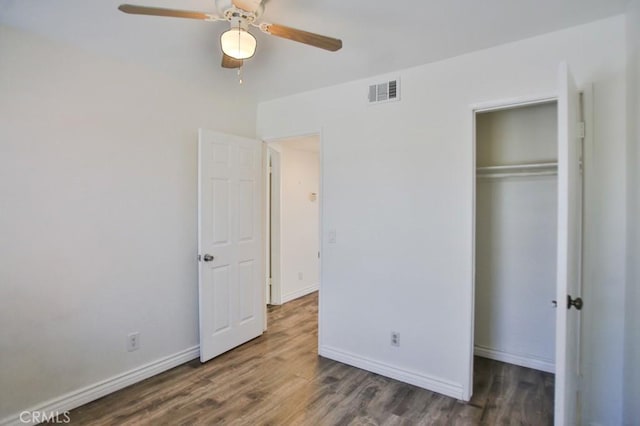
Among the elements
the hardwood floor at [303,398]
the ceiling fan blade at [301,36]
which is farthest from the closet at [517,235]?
the ceiling fan blade at [301,36]

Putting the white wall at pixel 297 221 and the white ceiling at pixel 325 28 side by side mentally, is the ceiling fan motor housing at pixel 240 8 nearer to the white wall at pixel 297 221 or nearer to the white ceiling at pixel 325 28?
the white ceiling at pixel 325 28

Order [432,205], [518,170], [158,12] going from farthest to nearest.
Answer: [518,170] < [432,205] < [158,12]

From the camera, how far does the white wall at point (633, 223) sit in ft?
6.03

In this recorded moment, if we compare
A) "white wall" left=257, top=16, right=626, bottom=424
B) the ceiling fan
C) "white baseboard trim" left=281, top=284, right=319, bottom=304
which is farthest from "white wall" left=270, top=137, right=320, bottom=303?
the ceiling fan

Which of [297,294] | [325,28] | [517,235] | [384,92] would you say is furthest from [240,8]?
[297,294]

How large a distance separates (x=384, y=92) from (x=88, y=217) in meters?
2.46

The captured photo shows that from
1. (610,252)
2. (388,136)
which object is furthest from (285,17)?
(610,252)

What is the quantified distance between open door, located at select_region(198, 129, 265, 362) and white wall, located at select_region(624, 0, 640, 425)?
2885 mm

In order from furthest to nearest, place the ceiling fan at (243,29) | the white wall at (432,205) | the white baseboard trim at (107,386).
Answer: the white baseboard trim at (107,386), the white wall at (432,205), the ceiling fan at (243,29)

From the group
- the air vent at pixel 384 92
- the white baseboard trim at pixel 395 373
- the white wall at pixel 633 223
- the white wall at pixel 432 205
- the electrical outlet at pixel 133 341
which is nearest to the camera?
the white wall at pixel 633 223

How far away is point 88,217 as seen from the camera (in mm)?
2426

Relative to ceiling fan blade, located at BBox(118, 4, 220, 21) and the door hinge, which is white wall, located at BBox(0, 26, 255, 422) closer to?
ceiling fan blade, located at BBox(118, 4, 220, 21)

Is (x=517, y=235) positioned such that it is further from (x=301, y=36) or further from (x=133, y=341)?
(x=133, y=341)

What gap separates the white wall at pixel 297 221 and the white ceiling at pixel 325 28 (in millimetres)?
2181
